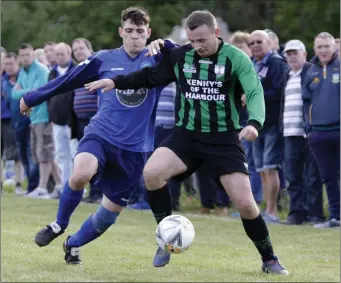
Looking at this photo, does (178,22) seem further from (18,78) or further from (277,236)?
(277,236)

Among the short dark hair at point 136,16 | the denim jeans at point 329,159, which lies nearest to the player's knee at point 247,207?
the short dark hair at point 136,16

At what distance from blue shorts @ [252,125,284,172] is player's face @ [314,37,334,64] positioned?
1279mm

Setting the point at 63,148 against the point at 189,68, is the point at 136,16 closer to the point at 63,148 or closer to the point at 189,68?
the point at 189,68

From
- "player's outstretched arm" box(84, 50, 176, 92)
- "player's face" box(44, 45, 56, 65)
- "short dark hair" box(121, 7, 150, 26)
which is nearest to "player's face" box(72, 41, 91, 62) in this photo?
"player's face" box(44, 45, 56, 65)

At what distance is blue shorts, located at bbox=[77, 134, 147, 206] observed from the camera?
28.2ft

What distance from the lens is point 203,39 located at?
805cm

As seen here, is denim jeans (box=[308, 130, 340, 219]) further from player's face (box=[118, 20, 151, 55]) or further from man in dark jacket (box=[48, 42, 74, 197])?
man in dark jacket (box=[48, 42, 74, 197])

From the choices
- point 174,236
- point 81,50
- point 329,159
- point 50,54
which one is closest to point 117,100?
point 174,236

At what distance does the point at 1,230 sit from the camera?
37.0 feet

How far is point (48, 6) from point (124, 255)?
84.1ft

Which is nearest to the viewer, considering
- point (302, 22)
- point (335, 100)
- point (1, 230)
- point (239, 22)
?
point (1, 230)

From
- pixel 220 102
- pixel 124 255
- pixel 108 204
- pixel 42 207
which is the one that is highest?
pixel 220 102

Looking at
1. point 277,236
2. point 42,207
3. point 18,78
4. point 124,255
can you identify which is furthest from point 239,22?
point 124,255

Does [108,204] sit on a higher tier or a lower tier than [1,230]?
higher
